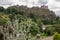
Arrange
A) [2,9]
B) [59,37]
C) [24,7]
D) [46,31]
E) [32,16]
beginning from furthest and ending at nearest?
[24,7], [2,9], [32,16], [46,31], [59,37]

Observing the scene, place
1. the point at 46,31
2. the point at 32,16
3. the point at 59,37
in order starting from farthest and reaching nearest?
the point at 32,16
the point at 46,31
the point at 59,37

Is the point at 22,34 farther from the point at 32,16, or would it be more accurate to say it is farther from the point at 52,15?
the point at 52,15

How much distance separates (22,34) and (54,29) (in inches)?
508

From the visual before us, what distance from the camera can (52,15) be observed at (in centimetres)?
2745

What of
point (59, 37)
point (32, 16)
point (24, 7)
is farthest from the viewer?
point (24, 7)

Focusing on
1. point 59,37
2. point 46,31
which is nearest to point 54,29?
point 46,31

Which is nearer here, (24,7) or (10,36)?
(10,36)

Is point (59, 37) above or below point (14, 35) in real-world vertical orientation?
below

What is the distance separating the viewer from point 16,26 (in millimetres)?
4324

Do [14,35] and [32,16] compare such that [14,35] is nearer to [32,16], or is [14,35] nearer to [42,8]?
[32,16]

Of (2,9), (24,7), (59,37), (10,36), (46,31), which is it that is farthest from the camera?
(24,7)

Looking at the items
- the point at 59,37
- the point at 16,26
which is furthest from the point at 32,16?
the point at 16,26

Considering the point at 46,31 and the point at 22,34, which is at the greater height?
the point at 22,34

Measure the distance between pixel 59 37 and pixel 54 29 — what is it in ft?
21.8
